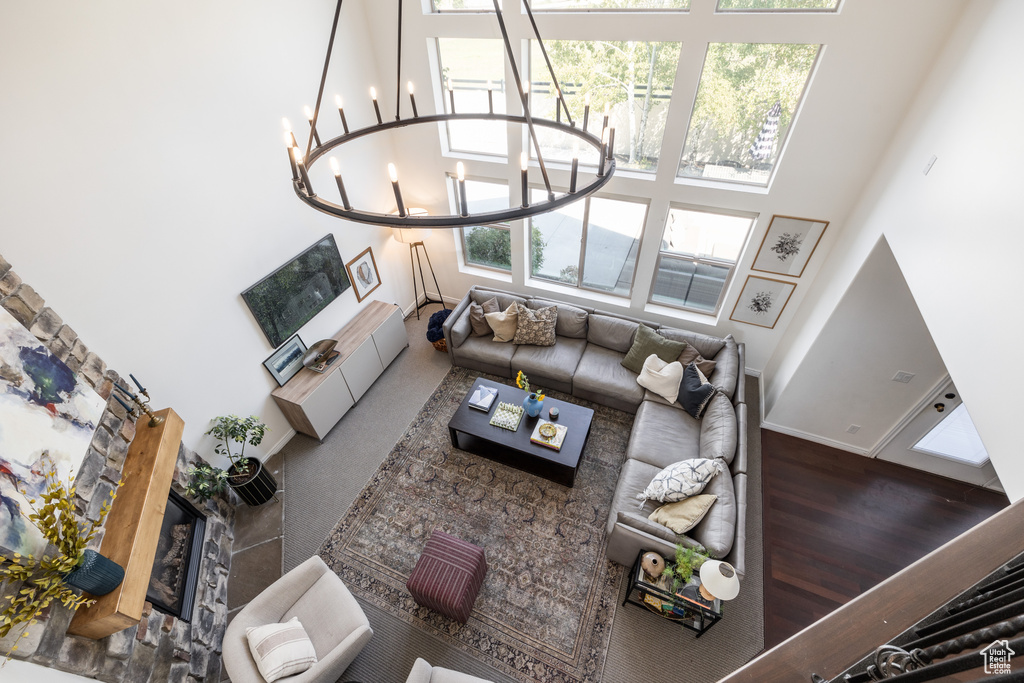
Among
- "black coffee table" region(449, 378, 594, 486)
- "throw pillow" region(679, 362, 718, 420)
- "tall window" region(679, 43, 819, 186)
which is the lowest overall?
"black coffee table" region(449, 378, 594, 486)

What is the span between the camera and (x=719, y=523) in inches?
131

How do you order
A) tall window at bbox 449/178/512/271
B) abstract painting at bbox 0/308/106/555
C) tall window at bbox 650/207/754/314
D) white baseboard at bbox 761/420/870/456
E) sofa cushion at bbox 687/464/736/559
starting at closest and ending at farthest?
abstract painting at bbox 0/308/106/555
sofa cushion at bbox 687/464/736/559
white baseboard at bbox 761/420/870/456
tall window at bbox 650/207/754/314
tall window at bbox 449/178/512/271

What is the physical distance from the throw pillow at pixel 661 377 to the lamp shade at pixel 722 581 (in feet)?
6.67

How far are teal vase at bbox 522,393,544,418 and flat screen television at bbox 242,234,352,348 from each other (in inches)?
103

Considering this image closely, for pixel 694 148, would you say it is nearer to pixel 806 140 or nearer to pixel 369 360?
pixel 806 140

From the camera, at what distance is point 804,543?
389cm

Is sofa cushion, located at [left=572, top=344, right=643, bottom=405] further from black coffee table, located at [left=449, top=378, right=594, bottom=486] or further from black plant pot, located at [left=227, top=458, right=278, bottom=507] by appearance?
black plant pot, located at [left=227, top=458, right=278, bottom=507]

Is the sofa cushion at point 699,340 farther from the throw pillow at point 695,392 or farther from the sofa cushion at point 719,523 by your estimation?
the sofa cushion at point 719,523

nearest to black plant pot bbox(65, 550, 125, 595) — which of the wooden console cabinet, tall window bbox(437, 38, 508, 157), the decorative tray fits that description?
the wooden console cabinet

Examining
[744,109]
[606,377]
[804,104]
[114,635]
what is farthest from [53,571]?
[804,104]

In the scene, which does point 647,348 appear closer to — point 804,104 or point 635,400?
point 635,400

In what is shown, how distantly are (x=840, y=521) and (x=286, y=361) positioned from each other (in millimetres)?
5776

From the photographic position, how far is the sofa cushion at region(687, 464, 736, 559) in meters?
3.22

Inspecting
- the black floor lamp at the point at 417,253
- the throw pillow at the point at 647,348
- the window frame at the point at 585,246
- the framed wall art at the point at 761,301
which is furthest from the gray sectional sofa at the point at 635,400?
the black floor lamp at the point at 417,253
